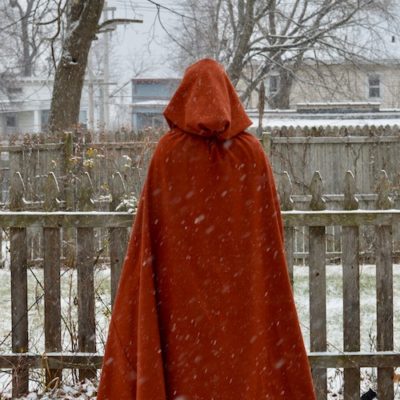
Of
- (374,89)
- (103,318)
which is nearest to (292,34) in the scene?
(374,89)

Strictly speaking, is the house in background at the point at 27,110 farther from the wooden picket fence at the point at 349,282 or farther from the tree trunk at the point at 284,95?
the wooden picket fence at the point at 349,282

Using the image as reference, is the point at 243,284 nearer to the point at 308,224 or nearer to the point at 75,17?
the point at 308,224

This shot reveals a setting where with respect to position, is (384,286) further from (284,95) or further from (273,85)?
(273,85)

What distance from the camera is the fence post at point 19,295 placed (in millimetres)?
5125

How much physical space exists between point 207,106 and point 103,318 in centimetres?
440

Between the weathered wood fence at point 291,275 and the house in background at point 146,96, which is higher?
the house in background at point 146,96

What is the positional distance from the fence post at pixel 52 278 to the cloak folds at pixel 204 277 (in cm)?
145

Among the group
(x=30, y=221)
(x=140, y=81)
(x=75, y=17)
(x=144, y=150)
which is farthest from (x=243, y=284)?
(x=140, y=81)

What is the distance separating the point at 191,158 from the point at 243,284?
2.05 ft

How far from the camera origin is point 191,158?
360 cm

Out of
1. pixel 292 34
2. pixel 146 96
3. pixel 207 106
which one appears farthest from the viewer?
pixel 146 96

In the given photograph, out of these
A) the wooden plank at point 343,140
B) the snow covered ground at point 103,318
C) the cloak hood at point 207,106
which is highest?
the cloak hood at point 207,106

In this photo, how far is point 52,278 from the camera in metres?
5.16

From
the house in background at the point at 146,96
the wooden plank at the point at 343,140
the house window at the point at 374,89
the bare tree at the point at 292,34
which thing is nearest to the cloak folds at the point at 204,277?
the wooden plank at the point at 343,140
